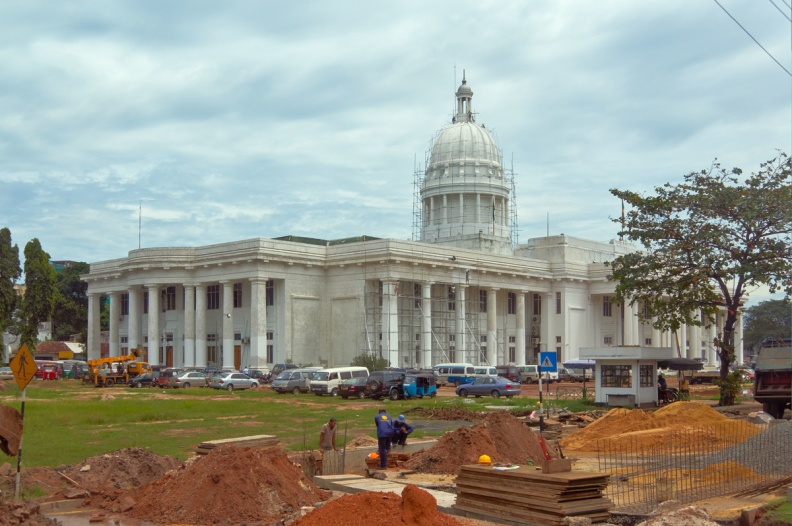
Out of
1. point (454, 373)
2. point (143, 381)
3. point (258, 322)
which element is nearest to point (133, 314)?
point (258, 322)

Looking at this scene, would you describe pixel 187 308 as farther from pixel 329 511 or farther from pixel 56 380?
pixel 329 511

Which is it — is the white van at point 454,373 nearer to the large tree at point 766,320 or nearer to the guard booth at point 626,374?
the guard booth at point 626,374

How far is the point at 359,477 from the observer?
21.1 meters

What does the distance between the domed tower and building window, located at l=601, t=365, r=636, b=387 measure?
51074 millimetres

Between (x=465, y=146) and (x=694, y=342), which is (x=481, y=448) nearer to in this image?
(x=465, y=146)

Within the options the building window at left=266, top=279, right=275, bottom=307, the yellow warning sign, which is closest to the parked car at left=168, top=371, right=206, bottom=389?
the building window at left=266, top=279, right=275, bottom=307

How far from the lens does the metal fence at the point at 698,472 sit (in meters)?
18.4

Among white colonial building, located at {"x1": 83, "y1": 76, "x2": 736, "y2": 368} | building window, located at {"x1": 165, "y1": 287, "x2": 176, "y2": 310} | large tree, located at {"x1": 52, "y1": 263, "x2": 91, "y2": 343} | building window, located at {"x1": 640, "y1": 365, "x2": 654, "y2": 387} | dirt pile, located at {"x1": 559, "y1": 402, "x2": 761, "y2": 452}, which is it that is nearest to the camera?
dirt pile, located at {"x1": 559, "y1": 402, "x2": 761, "y2": 452}

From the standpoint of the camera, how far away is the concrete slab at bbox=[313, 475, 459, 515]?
735 inches

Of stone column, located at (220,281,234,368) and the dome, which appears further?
the dome

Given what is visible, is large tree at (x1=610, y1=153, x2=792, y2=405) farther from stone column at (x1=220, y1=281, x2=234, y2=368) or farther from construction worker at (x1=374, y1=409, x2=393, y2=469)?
stone column at (x1=220, y1=281, x2=234, y2=368)

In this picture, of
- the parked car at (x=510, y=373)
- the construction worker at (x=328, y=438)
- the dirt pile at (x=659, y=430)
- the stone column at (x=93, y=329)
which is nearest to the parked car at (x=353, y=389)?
the parked car at (x=510, y=373)

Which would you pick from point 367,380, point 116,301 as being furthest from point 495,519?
point 116,301

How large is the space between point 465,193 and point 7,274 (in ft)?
150
